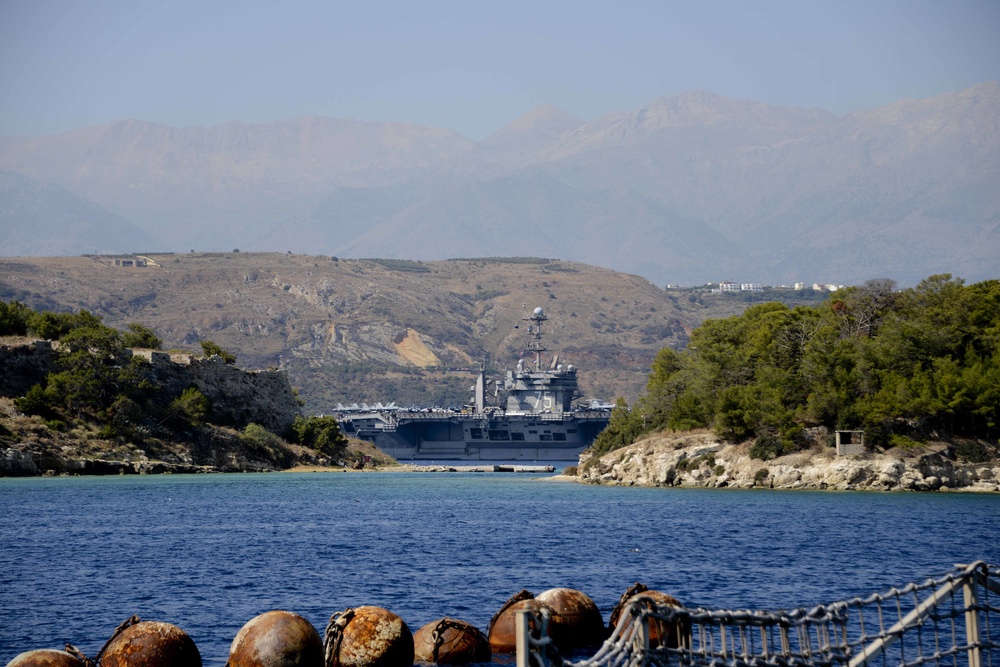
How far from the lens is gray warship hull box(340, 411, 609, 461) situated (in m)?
149

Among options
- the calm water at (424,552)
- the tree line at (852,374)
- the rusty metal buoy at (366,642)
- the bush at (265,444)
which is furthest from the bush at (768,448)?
the rusty metal buoy at (366,642)

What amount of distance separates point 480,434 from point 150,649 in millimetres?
134091

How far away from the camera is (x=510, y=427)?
149500 millimetres

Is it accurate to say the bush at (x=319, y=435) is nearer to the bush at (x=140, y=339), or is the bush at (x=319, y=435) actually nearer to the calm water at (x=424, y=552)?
the bush at (x=140, y=339)

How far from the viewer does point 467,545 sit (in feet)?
131

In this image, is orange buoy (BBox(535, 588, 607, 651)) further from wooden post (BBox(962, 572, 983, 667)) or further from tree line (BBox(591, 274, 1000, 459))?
tree line (BBox(591, 274, 1000, 459))

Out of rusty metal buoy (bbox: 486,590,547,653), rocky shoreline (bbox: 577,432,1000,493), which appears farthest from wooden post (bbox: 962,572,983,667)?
rocky shoreline (bbox: 577,432,1000,493)

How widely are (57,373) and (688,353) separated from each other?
4661 centimetres

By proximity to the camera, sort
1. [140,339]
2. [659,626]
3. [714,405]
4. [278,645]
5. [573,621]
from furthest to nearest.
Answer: [140,339] → [714,405] → [573,621] → [278,645] → [659,626]

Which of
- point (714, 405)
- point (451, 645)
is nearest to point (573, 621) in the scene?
point (451, 645)

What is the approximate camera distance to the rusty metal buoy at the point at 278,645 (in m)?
19.1

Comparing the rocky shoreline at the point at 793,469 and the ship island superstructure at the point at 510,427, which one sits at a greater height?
the ship island superstructure at the point at 510,427

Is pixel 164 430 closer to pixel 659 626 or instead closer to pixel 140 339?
pixel 140 339

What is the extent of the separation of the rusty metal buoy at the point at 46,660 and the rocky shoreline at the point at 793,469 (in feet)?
179
